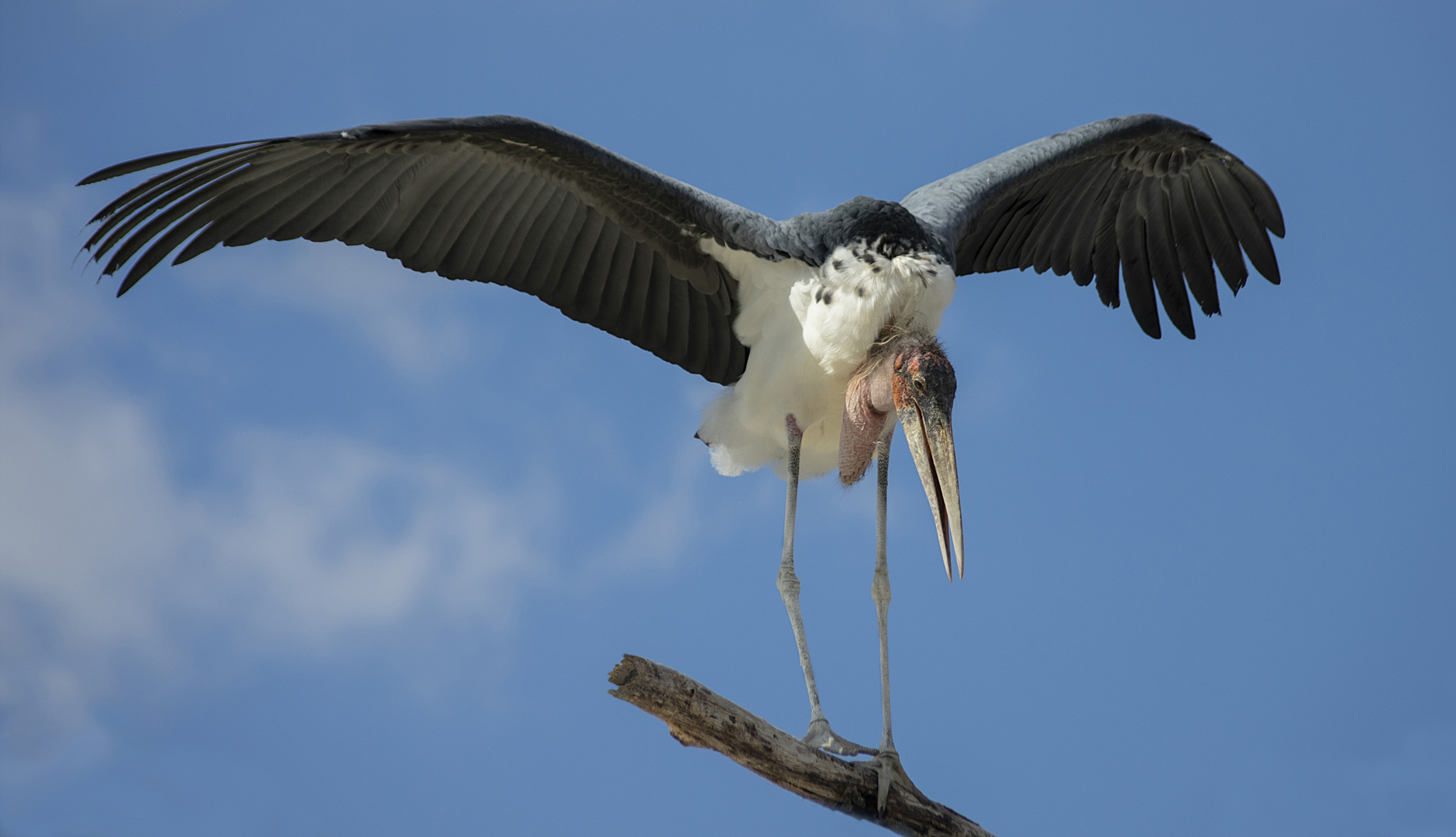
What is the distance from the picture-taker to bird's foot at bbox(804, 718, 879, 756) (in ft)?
18.2

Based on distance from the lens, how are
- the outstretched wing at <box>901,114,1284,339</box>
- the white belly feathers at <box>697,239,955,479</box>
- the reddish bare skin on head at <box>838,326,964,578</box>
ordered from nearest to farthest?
the reddish bare skin on head at <box>838,326,964,578</box> < the white belly feathers at <box>697,239,955,479</box> < the outstretched wing at <box>901,114,1284,339</box>

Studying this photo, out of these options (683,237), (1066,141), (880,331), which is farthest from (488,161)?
(1066,141)

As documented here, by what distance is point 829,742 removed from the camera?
5.58 m

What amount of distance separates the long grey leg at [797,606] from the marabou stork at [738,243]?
0.01 metres

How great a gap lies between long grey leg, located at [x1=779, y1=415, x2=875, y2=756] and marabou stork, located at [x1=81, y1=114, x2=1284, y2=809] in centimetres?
1

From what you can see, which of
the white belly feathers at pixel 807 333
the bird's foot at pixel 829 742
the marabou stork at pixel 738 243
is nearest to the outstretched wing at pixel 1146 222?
the marabou stork at pixel 738 243

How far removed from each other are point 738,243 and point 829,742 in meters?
2.56

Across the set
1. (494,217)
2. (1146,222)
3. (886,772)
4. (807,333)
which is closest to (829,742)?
(886,772)

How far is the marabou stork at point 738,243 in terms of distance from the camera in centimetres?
569

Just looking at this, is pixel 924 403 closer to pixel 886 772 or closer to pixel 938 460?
pixel 938 460

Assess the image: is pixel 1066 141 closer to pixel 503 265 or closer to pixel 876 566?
pixel 876 566

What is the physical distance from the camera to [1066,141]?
7266 millimetres

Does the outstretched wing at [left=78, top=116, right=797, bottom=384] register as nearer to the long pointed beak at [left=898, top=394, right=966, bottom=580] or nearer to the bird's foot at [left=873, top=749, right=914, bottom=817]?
the long pointed beak at [left=898, top=394, right=966, bottom=580]

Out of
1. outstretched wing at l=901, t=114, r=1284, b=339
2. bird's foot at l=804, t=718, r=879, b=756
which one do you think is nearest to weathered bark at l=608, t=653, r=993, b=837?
bird's foot at l=804, t=718, r=879, b=756
